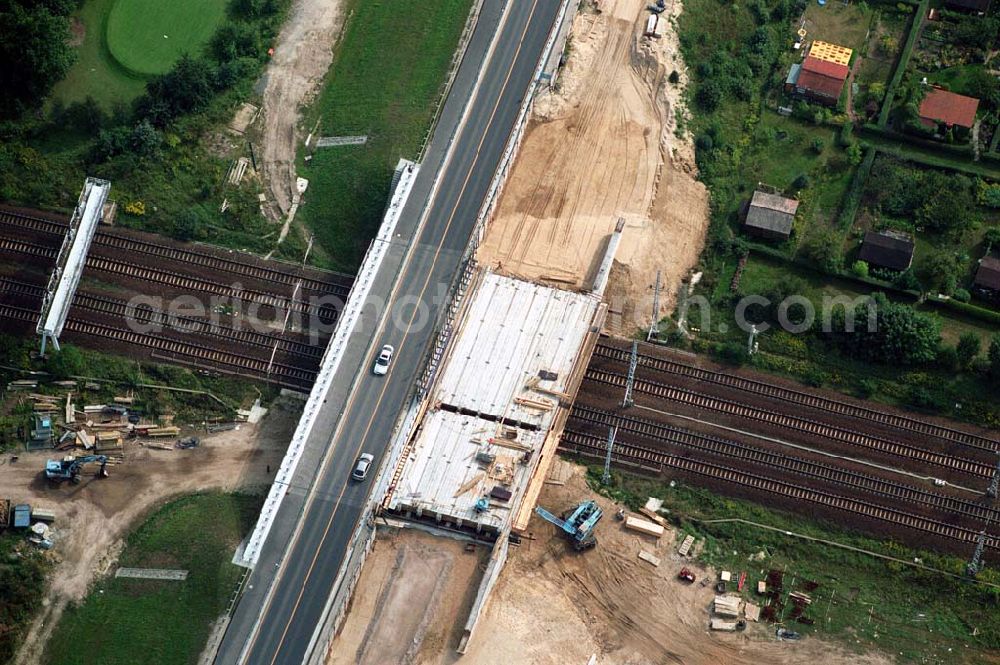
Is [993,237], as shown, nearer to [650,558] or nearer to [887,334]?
[887,334]

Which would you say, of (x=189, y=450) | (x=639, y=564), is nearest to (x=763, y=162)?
(x=639, y=564)

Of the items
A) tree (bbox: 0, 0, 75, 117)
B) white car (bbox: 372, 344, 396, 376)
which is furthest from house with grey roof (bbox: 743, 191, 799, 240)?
tree (bbox: 0, 0, 75, 117)

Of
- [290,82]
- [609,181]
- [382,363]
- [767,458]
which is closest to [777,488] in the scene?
[767,458]

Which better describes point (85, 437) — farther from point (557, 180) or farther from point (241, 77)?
point (557, 180)

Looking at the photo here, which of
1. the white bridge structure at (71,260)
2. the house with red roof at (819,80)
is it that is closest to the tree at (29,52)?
the white bridge structure at (71,260)

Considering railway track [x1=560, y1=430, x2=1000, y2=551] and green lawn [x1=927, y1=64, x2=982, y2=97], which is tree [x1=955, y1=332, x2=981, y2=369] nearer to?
railway track [x1=560, y1=430, x2=1000, y2=551]
